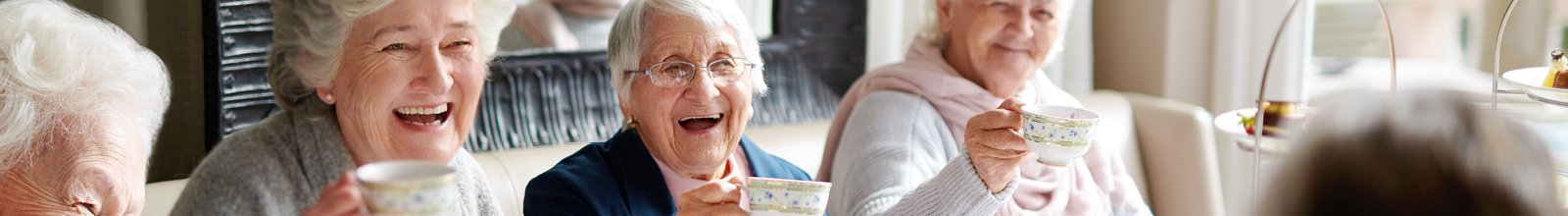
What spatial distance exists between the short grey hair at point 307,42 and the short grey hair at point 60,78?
20 centimetres

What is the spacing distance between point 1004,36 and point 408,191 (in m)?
1.18

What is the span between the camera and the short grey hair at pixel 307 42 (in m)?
1.36

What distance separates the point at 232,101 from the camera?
1868mm

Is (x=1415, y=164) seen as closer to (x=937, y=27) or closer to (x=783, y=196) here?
(x=783, y=196)

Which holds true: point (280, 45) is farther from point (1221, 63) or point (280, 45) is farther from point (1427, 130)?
point (1221, 63)

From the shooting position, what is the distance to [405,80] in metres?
1.43

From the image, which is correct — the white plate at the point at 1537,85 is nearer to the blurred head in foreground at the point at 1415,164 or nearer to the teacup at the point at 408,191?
the blurred head in foreground at the point at 1415,164

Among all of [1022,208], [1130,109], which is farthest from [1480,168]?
[1130,109]

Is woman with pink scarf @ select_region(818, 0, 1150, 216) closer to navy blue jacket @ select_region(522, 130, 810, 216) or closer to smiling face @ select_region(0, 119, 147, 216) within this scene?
navy blue jacket @ select_region(522, 130, 810, 216)

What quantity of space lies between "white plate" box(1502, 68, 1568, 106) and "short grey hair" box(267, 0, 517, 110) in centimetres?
159

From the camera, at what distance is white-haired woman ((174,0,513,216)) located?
136 cm

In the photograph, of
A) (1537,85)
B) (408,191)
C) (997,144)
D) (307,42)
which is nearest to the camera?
(408,191)

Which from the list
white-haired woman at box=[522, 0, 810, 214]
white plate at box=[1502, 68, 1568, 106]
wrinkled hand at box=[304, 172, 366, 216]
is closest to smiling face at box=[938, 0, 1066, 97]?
white-haired woman at box=[522, 0, 810, 214]

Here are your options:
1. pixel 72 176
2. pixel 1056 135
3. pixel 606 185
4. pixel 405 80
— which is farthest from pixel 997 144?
pixel 72 176
